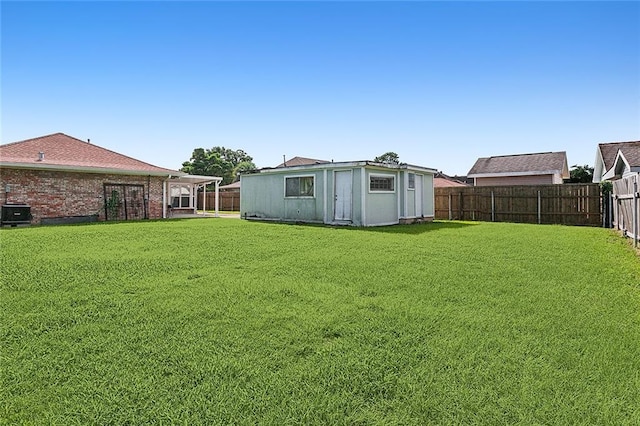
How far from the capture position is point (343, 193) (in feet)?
45.6

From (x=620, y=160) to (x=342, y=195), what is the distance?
963cm

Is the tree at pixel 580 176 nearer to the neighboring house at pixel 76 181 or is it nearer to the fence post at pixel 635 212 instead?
the fence post at pixel 635 212

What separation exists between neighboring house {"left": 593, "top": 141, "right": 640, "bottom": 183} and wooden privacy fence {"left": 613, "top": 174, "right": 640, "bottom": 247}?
1.01ft

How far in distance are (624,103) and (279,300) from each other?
15609 mm

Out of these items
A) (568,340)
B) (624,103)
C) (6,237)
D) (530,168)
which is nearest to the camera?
(568,340)

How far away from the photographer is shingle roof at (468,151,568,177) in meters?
23.8

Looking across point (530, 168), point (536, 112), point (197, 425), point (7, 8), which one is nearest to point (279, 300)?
point (197, 425)

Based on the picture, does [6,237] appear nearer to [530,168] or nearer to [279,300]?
[279,300]

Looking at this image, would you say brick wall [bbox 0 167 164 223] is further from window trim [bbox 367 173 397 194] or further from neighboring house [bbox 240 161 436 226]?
window trim [bbox 367 173 397 194]

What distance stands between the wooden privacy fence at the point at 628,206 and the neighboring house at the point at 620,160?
1.01 feet

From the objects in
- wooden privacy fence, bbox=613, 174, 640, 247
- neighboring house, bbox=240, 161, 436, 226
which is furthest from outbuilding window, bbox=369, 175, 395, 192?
wooden privacy fence, bbox=613, 174, 640, 247

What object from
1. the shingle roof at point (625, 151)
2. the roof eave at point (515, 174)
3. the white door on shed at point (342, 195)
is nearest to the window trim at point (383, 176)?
the white door on shed at point (342, 195)

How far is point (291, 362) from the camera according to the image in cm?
294

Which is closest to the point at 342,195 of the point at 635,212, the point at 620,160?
the point at 635,212
